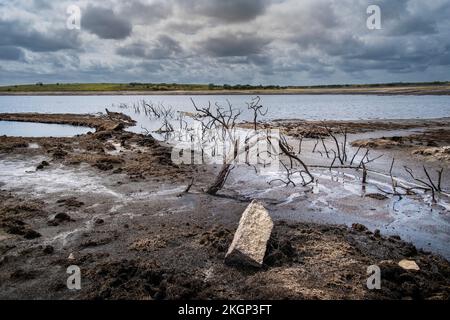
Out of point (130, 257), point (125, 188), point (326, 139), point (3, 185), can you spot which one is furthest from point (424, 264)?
point (326, 139)

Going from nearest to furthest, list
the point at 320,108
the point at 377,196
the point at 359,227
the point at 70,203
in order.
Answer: the point at 359,227 < the point at 70,203 < the point at 377,196 < the point at 320,108

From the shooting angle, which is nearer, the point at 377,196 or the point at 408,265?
the point at 408,265

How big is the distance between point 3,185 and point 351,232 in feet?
40.2

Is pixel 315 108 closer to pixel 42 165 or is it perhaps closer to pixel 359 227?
pixel 42 165

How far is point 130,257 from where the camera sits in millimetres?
8062

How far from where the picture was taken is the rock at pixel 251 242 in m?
7.37

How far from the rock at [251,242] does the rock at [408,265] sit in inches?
102

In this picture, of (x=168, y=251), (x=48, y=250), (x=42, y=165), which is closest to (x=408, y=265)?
(x=168, y=251)

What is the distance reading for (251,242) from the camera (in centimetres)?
759

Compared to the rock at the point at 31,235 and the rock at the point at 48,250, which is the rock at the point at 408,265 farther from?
the rock at the point at 31,235

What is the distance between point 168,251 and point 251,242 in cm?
192

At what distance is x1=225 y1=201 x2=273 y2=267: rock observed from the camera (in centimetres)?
737

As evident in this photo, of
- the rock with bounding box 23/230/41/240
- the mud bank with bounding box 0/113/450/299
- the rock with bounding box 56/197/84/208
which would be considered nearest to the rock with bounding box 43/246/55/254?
the mud bank with bounding box 0/113/450/299
